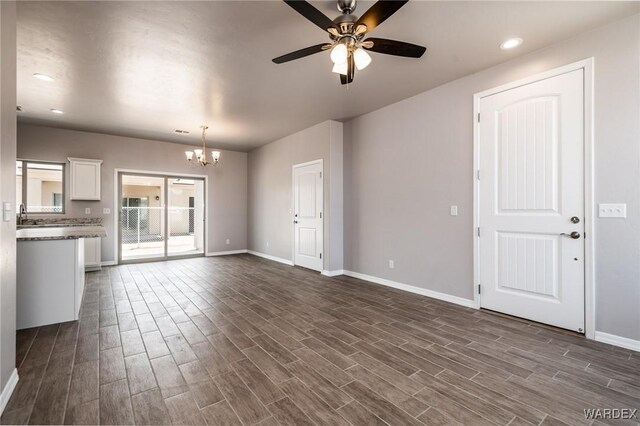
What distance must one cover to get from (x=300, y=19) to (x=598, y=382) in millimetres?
3516

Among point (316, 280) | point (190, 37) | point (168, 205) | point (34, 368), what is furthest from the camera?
point (168, 205)

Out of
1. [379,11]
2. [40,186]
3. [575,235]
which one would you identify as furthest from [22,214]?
[575,235]

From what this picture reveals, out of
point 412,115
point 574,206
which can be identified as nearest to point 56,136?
point 412,115

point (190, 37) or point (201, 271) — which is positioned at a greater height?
point (190, 37)

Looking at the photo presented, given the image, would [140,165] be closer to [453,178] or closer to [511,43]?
[453,178]

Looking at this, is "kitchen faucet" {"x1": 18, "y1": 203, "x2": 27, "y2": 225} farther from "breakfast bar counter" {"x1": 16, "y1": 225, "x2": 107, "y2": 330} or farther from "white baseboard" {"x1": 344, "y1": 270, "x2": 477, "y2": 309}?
"white baseboard" {"x1": 344, "y1": 270, "x2": 477, "y2": 309}

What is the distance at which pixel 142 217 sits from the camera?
6488 mm

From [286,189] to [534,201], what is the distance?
4.55m

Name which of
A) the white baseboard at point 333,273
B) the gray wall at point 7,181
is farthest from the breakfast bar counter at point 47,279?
the white baseboard at point 333,273

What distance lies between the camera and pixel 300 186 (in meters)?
5.87

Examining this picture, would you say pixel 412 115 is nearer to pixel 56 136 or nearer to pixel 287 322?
pixel 287 322

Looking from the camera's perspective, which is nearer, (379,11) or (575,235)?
(379,11)

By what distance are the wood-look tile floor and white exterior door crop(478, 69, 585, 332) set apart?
0.30 metres

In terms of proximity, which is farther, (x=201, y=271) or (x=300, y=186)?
(x=300, y=186)
